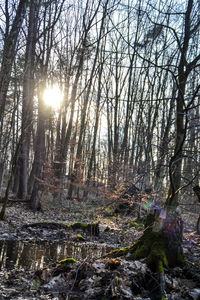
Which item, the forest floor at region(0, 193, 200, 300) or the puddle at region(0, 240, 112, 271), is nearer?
the forest floor at region(0, 193, 200, 300)

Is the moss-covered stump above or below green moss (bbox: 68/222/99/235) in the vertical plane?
above

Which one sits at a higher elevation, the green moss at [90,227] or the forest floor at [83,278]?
the green moss at [90,227]

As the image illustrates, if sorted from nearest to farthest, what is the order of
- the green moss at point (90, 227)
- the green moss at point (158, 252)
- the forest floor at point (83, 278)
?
the forest floor at point (83, 278) < the green moss at point (158, 252) < the green moss at point (90, 227)

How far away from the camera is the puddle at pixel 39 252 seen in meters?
5.06

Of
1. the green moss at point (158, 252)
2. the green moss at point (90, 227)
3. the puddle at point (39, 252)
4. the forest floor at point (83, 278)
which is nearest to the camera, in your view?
the forest floor at point (83, 278)

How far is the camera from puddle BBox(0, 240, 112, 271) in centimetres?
506

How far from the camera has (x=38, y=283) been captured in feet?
13.1

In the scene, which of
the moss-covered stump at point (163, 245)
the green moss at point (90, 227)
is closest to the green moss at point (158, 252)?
the moss-covered stump at point (163, 245)

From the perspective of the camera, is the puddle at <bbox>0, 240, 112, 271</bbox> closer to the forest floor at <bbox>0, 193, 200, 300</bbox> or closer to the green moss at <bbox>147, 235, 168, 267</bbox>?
the forest floor at <bbox>0, 193, 200, 300</bbox>

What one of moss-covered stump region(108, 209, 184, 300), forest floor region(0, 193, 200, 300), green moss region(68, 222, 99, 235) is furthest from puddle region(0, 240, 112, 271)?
green moss region(68, 222, 99, 235)

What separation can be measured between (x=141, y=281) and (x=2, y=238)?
426 cm

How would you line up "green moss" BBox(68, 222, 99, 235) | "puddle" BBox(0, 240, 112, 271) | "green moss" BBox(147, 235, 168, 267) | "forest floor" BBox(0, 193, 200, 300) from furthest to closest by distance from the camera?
"green moss" BBox(68, 222, 99, 235) → "puddle" BBox(0, 240, 112, 271) → "green moss" BBox(147, 235, 168, 267) → "forest floor" BBox(0, 193, 200, 300)

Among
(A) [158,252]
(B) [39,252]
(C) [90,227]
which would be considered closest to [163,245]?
(A) [158,252]

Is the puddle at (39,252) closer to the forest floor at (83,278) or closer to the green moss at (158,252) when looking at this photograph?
the forest floor at (83,278)
